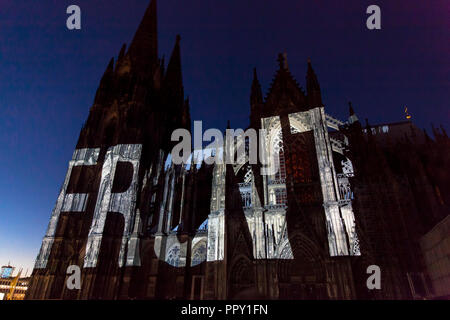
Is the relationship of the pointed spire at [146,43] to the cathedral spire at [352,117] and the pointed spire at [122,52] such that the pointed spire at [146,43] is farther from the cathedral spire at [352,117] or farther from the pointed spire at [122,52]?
the cathedral spire at [352,117]

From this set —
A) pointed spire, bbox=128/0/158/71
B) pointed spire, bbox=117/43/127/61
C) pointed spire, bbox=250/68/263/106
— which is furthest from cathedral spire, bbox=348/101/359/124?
pointed spire, bbox=117/43/127/61

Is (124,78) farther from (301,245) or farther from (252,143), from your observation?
(301,245)

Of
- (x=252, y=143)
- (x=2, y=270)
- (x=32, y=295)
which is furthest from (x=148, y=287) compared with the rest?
(x=2, y=270)

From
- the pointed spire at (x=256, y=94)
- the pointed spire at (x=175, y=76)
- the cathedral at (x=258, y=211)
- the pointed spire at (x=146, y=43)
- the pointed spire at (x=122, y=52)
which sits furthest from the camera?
the pointed spire at (x=175, y=76)

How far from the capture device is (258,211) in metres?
17.1

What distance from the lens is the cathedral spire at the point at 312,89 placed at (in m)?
20.1

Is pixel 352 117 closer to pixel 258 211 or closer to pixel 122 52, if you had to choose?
pixel 258 211

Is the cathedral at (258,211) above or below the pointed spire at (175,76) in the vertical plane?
below

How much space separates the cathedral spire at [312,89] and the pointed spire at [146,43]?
70.4ft

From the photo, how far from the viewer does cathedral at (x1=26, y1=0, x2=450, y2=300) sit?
1504 centimetres

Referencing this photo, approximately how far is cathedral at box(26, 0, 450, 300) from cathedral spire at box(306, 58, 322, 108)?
0.36 feet

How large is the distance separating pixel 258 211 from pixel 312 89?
10.7m

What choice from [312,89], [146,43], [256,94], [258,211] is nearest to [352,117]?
[312,89]

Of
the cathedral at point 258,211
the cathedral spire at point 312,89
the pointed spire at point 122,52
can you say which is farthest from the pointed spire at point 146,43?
the cathedral spire at point 312,89
